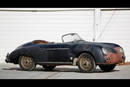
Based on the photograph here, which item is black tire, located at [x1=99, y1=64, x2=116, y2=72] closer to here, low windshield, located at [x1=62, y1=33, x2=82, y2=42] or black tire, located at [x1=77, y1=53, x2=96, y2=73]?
black tire, located at [x1=77, y1=53, x2=96, y2=73]

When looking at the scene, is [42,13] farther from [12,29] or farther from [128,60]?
[128,60]

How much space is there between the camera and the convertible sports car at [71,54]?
12724 mm

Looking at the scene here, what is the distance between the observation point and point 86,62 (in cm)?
1284

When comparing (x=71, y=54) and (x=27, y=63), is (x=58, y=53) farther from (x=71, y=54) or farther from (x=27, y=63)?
(x=27, y=63)

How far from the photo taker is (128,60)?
1816cm

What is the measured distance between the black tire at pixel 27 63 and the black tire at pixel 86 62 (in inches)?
70.9

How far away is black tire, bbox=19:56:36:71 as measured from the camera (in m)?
14.0

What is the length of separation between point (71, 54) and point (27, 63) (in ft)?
5.78

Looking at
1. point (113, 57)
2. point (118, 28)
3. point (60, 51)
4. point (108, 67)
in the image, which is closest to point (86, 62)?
point (113, 57)

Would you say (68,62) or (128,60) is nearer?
(68,62)

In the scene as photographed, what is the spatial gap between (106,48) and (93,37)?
5702 mm

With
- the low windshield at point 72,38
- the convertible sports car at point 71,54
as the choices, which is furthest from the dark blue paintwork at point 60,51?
the low windshield at point 72,38
